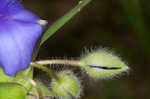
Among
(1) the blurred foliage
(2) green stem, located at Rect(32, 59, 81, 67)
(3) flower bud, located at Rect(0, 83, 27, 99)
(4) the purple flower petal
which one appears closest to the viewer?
(4) the purple flower petal

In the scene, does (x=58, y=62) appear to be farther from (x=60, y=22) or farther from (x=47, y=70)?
(x=60, y=22)

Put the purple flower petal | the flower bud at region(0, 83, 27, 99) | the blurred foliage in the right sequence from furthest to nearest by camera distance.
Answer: the blurred foliage
the flower bud at region(0, 83, 27, 99)
the purple flower petal

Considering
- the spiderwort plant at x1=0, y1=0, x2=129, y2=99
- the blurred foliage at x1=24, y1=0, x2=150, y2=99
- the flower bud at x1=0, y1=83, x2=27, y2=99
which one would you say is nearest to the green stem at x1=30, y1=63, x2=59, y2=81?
the spiderwort plant at x1=0, y1=0, x2=129, y2=99

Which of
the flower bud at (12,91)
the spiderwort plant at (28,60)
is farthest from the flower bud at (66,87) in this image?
the flower bud at (12,91)

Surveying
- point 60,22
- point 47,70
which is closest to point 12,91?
point 47,70

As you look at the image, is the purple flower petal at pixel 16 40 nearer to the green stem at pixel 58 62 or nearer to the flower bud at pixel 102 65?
the green stem at pixel 58 62

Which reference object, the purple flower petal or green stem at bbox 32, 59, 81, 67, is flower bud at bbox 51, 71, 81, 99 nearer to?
green stem at bbox 32, 59, 81, 67

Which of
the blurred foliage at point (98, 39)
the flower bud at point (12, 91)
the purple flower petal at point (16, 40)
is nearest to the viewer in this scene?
the purple flower petal at point (16, 40)
